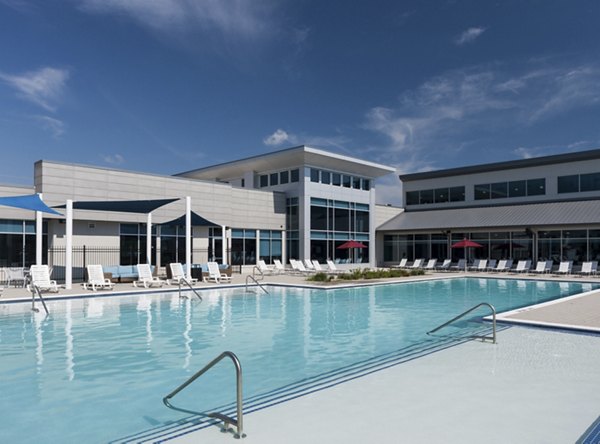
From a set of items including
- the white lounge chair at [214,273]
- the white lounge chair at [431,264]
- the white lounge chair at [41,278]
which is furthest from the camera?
the white lounge chair at [431,264]

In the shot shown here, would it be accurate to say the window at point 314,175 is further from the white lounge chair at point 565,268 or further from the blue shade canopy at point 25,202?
the blue shade canopy at point 25,202

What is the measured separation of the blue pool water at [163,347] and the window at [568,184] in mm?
16428

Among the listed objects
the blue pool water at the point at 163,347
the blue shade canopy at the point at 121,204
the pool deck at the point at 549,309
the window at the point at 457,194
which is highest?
the window at the point at 457,194

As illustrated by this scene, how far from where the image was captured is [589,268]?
24125mm

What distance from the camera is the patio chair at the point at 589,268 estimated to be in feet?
79.0

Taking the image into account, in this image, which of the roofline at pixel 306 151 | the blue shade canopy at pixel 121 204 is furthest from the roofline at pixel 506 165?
the blue shade canopy at pixel 121 204

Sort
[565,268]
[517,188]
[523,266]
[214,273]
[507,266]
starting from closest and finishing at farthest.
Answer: [214,273]
[565,268]
[523,266]
[507,266]
[517,188]

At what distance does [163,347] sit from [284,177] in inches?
893

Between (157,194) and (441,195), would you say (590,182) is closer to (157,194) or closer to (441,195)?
(441,195)

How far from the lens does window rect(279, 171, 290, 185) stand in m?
30.1

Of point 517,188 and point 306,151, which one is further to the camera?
point 517,188

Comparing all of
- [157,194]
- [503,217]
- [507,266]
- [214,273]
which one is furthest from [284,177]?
[507,266]

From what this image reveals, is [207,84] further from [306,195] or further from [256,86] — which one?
A: [306,195]

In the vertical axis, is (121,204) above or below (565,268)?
above
